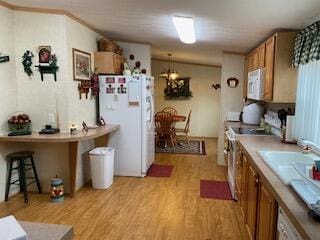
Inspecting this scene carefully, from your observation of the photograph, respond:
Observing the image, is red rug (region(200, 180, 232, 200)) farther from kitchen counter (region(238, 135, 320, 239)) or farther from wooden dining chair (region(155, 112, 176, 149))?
wooden dining chair (region(155, 112, 176, 149))

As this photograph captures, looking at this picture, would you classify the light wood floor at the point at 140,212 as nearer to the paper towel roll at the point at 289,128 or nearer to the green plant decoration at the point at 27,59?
the paper towel roll at the point at 289,128

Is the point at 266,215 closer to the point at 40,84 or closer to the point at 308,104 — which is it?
the point at 308,104

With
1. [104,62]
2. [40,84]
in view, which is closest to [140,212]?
[40,84]

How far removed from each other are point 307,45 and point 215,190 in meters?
2.29

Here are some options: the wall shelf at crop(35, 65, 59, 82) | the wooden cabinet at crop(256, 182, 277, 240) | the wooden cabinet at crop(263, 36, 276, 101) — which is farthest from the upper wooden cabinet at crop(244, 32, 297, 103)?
the wall shelf at crop(35, 65, 59, 82)

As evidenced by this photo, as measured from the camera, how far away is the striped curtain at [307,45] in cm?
241

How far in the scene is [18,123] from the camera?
338 cm

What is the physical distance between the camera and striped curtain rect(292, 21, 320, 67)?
2.41 metres

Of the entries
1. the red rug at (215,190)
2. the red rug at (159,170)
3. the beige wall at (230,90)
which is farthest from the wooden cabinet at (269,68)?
the red rug at (159,170)

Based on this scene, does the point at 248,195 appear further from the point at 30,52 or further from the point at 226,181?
the point at 30,52

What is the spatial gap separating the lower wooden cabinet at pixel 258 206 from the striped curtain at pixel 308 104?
2.26 feet

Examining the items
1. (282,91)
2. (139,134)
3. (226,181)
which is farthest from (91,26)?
(226,181)

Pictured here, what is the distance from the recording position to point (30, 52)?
3.51 m

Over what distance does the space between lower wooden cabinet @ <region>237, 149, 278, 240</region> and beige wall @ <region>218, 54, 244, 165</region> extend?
2.40 m
